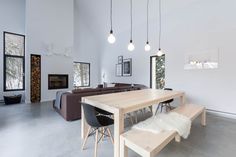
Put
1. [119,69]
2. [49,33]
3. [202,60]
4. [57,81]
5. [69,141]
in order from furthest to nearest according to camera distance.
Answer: [119,69] → [57,81] → [49,33] → [202,60] → [69,141]

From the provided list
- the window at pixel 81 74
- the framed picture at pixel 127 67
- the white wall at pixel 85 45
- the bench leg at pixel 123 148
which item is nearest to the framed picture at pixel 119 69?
the framed picture at pixel 127 67

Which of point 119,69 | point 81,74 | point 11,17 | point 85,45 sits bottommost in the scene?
point 81,74

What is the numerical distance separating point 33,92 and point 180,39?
19.3 feet

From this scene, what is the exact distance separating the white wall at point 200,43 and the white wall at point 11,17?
4.32m

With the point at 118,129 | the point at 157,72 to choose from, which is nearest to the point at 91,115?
the point at 118,129

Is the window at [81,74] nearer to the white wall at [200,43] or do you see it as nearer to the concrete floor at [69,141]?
the white wall at [200,43]

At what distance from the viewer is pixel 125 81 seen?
682 centimetres

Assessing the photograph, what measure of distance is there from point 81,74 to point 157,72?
453cm

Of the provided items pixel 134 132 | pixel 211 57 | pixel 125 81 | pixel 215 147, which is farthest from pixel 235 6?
pixel 125 81

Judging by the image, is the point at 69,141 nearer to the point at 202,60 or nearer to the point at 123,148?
the point at 123,148

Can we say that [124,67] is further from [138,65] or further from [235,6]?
[235,6]

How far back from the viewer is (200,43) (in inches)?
164

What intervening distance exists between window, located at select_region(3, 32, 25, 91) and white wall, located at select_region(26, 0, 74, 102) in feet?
2.29

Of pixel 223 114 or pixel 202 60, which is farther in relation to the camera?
pixel 202 60
